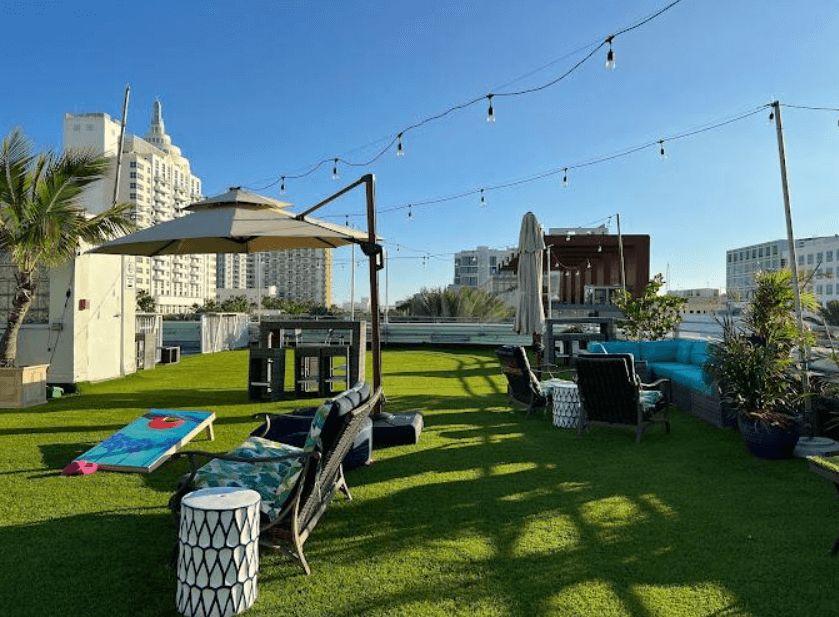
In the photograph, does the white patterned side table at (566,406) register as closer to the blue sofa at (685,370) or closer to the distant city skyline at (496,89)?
the blue sofa at (685,370)

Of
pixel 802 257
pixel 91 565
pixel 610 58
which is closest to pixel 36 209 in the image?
pixel 91 565

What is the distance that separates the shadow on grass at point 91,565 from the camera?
251cm

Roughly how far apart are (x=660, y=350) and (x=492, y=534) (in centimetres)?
629

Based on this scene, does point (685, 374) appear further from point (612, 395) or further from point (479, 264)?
A: point (479, 264)

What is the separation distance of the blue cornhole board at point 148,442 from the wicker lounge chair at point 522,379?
11.2 ft

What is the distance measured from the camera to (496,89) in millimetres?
8102

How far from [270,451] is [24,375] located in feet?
19.8

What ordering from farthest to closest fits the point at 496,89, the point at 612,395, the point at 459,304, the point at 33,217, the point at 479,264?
1. the point at 479,264
2. the point at 459,304
3. the point at 496,89
4. the point at 33,217
5. the point at 612,395

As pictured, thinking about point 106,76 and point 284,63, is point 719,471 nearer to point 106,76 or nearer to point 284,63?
point 284,63

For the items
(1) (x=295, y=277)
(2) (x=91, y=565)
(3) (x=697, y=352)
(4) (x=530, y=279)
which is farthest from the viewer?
(1) (x=295, y=277)

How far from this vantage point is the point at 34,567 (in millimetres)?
2857

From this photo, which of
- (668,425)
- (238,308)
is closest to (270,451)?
(668,425)

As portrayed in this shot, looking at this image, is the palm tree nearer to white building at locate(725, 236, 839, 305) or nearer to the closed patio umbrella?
the closed patio umbrella

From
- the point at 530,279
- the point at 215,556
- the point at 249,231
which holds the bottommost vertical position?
the point at 215,556
